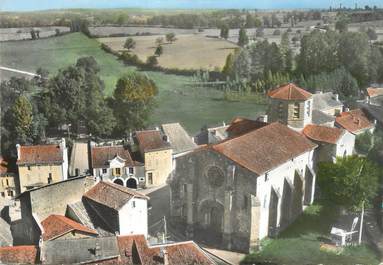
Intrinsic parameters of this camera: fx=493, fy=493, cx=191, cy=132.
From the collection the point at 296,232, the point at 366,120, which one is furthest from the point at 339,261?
the point at 366,120

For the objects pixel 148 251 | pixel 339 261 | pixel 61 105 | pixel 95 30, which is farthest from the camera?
pixel 61 105

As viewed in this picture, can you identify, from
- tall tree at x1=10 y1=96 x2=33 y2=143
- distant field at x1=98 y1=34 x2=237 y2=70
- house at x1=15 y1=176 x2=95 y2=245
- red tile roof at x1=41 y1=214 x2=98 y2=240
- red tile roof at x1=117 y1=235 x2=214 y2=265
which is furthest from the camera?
tall tree at x1=10 y1=96 x2=33 y2=143

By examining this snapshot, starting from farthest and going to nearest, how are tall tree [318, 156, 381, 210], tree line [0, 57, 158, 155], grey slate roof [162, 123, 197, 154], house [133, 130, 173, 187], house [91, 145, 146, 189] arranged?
house [91, 145, 146, 189] → house [133, 130, 173, 187] → tree line [0, 57, 158, 155] → grey slate roof [162, 123, 197, 154] → tall tree [318, 156, 381, 210]

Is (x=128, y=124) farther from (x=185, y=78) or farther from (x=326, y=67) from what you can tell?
(x=326, y=67)

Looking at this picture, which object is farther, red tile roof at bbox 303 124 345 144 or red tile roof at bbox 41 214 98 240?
red tile roof at bbox 303 124 345 144

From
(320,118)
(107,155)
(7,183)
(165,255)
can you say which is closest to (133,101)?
(107,155)

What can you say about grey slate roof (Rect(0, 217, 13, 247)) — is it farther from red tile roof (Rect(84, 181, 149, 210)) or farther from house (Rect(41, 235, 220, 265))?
red tile roof (Rect(84, 181, 149, 210))

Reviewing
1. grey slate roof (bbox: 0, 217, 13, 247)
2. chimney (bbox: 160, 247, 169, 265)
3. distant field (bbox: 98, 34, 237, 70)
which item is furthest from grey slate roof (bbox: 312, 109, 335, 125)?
grey slate roof (bbox: 0, 217, 13, 247)
